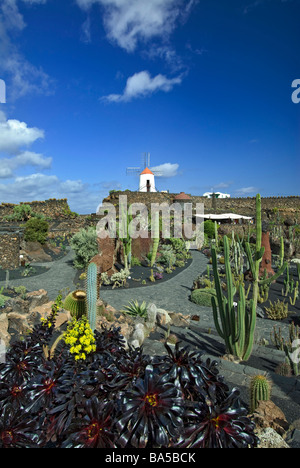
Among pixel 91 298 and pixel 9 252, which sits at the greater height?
pixel 9 252

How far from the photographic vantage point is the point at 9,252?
1320cm

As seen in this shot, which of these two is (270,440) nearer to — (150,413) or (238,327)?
(150,413)

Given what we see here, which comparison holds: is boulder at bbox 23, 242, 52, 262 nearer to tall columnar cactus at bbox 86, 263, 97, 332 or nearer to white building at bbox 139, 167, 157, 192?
tall columnar cactus at bbox 86, 263, 97, 332

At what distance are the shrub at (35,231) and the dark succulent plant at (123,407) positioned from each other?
1356 cm

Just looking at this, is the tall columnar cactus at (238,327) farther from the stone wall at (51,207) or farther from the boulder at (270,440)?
the stone wall at (51,207)

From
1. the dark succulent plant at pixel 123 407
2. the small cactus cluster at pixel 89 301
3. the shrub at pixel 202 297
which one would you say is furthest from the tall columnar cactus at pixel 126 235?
the dark succulent plant at pixel 123 407

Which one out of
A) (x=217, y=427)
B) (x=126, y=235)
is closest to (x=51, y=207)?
(x=126, y=235)

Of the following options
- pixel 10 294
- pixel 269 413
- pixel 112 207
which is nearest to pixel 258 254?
pixel 269 413

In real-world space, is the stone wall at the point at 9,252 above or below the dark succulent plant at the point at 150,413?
above

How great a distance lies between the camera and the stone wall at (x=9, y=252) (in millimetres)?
13102

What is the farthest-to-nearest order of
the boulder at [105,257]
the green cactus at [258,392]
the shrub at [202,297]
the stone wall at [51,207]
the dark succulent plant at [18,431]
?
1. the stone wall at [51,207]
2. the boulder at [105,257]
3. the shrub at [202,297]
4. the green cactus at [258,392]
5. the dark succulent plant at [18,431]

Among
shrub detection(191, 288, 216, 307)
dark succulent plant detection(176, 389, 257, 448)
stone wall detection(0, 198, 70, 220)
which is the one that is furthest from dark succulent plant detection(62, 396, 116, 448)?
stone wall detection(0, 198, 70, 220)

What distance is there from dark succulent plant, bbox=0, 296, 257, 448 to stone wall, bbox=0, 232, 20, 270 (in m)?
11.3

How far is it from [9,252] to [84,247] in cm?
350
